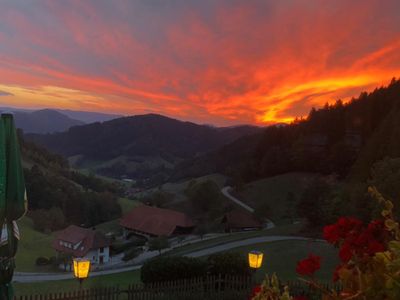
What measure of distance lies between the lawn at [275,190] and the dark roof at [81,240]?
1223 inches

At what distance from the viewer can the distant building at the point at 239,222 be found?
184ft

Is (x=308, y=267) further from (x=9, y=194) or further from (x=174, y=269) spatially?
(x=174, y=269)

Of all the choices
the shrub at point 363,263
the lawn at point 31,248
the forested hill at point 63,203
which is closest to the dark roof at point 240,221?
the lawn at point 31,248

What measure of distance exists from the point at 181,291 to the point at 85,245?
3847 centimetres

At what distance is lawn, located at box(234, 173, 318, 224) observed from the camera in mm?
72438

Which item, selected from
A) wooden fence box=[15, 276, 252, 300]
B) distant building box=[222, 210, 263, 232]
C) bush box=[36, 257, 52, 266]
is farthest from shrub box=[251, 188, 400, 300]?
distant building box=[222, 210, 263, 232]

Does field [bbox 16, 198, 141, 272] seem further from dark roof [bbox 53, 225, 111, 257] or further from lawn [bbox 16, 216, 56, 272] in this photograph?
dark roof [bbox 53, 225, 111, 257]

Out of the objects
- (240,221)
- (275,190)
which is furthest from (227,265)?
(275,190)

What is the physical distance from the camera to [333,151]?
86.2 metres

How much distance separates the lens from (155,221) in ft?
201

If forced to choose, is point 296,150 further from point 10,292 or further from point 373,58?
point 10,292

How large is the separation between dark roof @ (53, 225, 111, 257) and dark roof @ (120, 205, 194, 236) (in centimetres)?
1130

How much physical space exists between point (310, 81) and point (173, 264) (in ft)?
41.1

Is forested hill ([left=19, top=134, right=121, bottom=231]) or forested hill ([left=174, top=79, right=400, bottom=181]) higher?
forested hill ([left=174, top=79, right=400, bottom=181])
